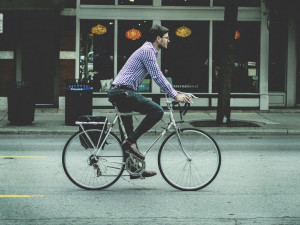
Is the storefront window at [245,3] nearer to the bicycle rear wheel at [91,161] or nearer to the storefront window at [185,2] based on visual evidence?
the storefront window at [185,2]

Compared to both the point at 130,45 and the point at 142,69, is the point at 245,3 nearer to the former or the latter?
the point at 130,45

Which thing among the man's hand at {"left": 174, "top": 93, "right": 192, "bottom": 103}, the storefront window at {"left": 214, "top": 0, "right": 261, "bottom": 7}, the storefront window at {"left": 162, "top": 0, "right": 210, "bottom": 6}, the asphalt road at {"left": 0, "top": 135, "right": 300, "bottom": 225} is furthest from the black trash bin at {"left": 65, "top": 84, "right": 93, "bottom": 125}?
the man's hand at {"left": 174, "top": 93, "right": 192, "bottom": 103}

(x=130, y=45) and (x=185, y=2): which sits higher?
(x=185, y=2)

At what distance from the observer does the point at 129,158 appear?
7.23 m

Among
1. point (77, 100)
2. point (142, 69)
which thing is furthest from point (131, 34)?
point (142, 69)

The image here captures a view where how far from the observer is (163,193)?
7211 millimetres

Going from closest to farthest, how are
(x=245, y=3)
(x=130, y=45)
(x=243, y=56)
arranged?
(x=130, y=45), (x=245, y=3), (x=243, y=56)

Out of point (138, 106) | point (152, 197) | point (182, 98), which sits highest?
point (182, 98)

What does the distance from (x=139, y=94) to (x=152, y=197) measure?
1251mm

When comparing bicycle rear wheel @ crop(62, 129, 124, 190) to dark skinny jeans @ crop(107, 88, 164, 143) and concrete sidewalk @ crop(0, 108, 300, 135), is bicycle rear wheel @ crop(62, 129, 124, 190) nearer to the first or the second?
dark skinny jeans @ crop(107, 88, 164, 143)

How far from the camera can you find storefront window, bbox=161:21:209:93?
748 inches

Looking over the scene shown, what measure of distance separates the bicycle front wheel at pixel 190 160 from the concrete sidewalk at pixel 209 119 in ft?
19.9

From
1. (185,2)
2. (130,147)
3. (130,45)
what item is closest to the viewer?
(130,147)

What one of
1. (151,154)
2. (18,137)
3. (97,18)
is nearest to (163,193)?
(151,154)
